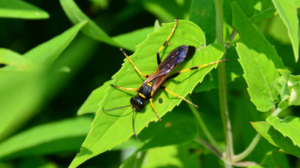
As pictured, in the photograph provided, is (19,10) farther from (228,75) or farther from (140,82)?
(228,75)

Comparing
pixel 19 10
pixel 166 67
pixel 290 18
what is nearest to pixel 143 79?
pixel 166 67

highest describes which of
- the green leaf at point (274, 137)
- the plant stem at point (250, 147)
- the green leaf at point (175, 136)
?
the green leaf at point (175, 136)

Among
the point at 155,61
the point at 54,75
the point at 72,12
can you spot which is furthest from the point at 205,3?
the point at 54,75

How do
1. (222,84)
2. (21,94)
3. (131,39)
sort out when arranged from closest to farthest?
1. (21,94)
2. (222,84)
3. (131,39)

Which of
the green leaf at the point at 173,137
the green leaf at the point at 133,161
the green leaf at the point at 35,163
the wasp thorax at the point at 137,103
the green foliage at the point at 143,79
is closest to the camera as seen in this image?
the green foliage at the point at 143,79

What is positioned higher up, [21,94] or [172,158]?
[21,94]

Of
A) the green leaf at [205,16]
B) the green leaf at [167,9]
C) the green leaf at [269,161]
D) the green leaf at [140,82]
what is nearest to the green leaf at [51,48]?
the green leaf at [140,82]

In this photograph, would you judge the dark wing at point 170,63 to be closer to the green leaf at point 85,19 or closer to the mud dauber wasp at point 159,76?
the mud dauber wasp at point 159,76
